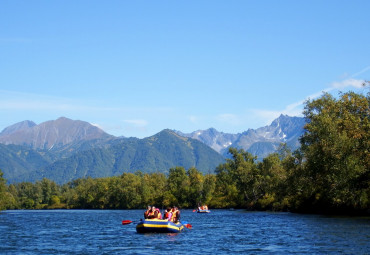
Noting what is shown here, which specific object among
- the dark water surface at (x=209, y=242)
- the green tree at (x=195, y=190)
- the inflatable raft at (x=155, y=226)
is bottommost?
the dark water surface at (x=209, y=242)

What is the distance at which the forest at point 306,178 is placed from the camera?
68.2m

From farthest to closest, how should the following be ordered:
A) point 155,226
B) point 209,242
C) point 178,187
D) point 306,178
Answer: point 178,187 < point 306,178 < point 155,226 < point 209,242

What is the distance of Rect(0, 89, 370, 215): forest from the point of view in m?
68.2

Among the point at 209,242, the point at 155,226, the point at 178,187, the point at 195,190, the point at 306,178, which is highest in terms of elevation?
the point at 178,187

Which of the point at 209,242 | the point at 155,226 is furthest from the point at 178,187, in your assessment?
the point at 209,242

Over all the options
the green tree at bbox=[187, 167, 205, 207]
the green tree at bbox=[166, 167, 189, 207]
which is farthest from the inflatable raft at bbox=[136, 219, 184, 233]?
the green tree at bbox=[166, 167, 189, 207]

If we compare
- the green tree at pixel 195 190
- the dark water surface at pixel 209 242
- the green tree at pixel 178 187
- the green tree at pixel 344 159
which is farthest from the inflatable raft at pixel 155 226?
the green tree at pixel 178 187

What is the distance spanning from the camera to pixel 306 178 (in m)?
77.6

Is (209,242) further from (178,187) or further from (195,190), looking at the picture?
(178,187)

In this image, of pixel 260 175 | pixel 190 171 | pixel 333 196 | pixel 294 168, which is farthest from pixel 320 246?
pixel 190 171

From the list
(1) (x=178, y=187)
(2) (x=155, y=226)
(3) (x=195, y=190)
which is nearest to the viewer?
(2) (x=155, y=226)

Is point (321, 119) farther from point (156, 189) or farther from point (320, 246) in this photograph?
point (156, 189)

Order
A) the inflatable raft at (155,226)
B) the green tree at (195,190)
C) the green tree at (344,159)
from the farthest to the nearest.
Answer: the green tree at (195,190) < the green tree at (344,159) < the inflatable raft at (155,226)

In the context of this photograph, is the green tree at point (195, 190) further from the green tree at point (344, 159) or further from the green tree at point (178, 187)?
the green tree at point (344, 159)
